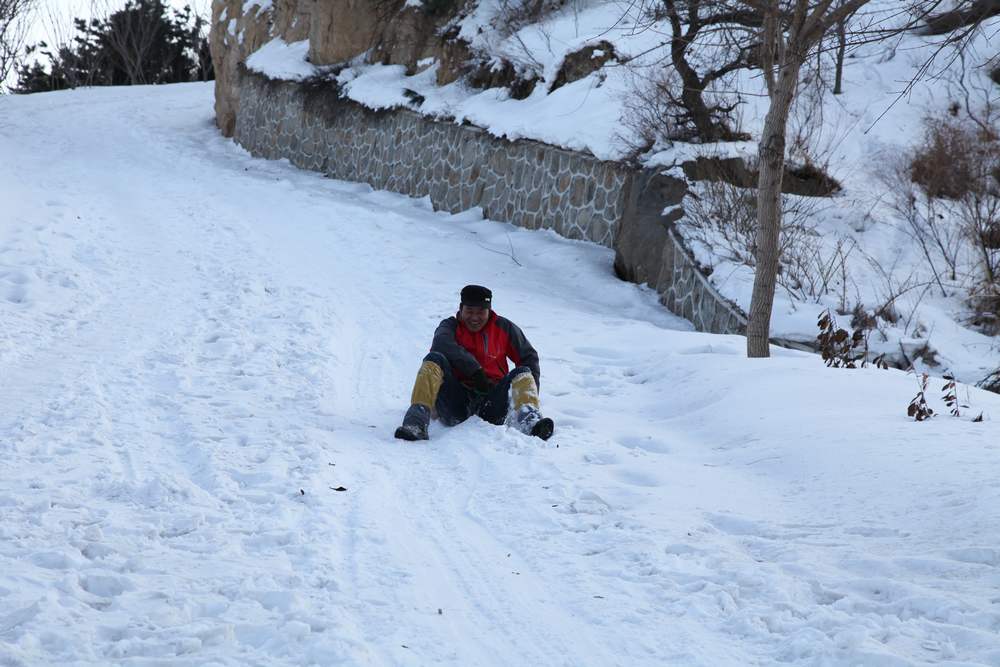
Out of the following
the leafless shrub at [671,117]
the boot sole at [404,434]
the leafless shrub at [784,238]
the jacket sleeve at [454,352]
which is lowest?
the boot sole at [404,434]

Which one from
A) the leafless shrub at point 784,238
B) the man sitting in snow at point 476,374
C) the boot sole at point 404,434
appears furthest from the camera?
the leafless shrub at point 784,238

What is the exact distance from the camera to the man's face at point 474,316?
6234mm

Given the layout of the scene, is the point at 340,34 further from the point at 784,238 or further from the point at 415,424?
the point at 415,424

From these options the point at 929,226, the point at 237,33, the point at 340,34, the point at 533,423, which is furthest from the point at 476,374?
the point at 237,33

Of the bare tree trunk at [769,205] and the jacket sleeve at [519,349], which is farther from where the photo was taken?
the bare tree trunk at [769,205]

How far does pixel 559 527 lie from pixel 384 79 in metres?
15.4

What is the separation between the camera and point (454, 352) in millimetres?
6234

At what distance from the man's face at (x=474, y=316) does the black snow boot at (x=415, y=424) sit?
65 cm

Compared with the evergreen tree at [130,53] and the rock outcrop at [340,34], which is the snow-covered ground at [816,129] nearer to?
the rock outcrop at [340,34]

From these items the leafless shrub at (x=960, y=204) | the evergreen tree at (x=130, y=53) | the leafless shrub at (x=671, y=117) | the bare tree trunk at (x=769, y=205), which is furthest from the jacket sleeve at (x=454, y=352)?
the evergreen tree at (x=130, y=53)

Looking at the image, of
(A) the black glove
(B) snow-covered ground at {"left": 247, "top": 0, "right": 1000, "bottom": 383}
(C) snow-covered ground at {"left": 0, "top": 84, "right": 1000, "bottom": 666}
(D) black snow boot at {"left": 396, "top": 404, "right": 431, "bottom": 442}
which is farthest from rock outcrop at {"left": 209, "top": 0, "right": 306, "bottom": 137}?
(D) black snow boot at {"left": 396, "top": 404, "right": 431, "bottom": 442}

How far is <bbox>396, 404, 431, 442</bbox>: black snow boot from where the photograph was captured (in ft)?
19.0

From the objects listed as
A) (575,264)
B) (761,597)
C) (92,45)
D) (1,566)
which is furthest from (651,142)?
(92,45)

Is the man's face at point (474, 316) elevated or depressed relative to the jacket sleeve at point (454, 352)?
elevated
